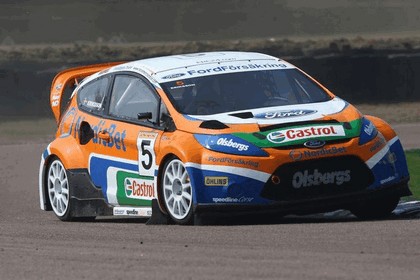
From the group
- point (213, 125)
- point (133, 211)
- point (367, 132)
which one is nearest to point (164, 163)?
point (213, 125)

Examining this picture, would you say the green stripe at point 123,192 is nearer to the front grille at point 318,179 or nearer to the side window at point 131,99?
the side window at point 131,99

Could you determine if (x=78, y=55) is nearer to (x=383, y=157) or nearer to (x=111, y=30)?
(x=111, y=30)

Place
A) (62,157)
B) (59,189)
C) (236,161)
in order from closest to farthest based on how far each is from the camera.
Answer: (236,161) < (62,157) < (59,189)

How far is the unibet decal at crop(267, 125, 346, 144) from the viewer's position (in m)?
10.7

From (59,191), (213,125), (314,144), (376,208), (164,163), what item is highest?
(213,125)

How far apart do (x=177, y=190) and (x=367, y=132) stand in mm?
1441

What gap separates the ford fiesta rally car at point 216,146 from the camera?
10.7m

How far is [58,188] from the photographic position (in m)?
12.9

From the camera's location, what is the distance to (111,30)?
85.7 feet

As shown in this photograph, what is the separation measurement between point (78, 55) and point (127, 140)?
13.7 metres

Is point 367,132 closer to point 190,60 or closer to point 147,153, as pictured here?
point 147,153

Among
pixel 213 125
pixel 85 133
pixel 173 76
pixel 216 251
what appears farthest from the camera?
pixel 85 133

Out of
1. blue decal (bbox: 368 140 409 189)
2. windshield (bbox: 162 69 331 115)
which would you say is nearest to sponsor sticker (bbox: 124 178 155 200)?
windshield (bbox: 162 69 331 115)

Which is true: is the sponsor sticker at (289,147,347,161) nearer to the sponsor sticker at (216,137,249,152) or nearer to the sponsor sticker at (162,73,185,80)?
the sponsor sticker at (216,137,249,152)
